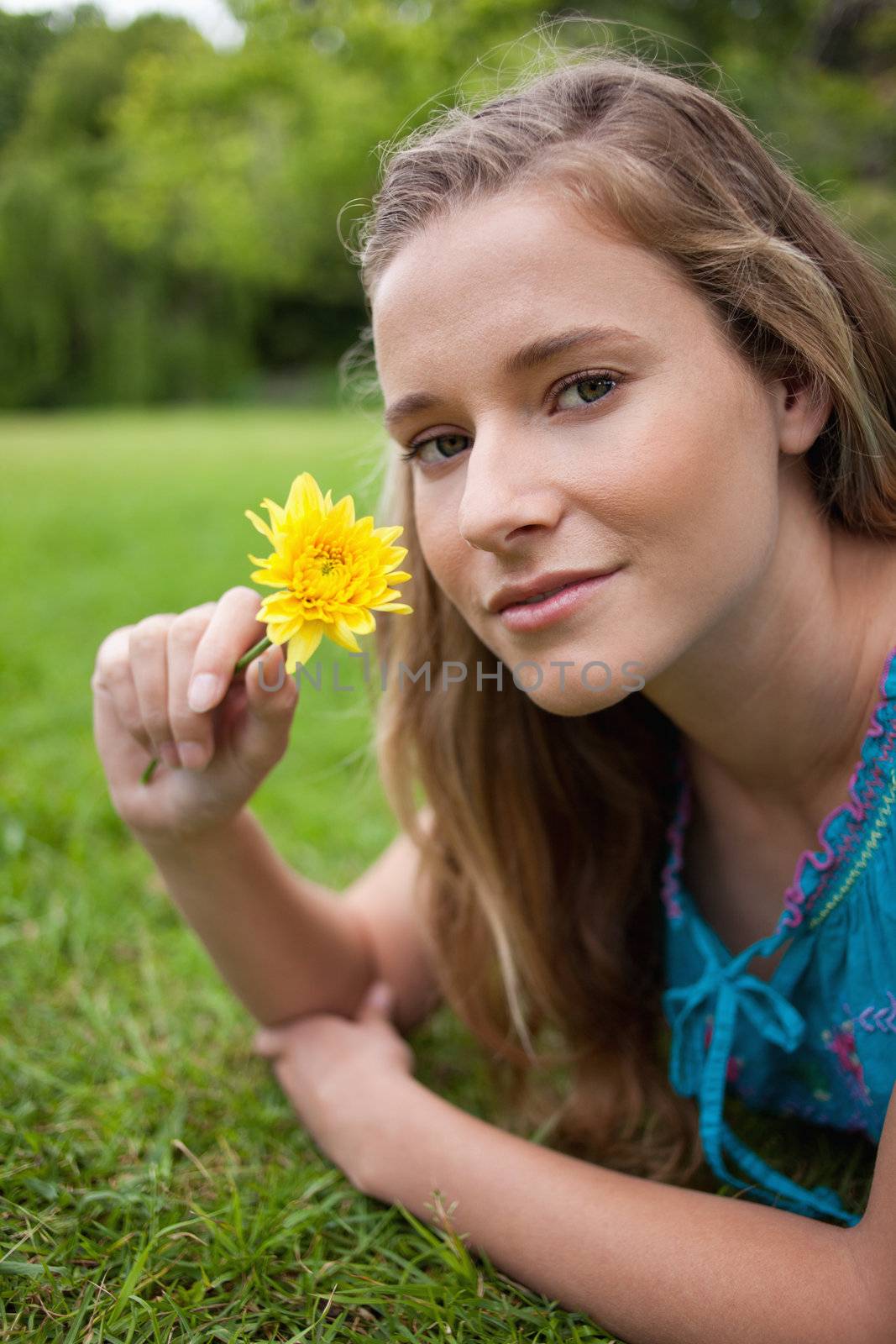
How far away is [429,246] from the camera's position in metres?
1.52

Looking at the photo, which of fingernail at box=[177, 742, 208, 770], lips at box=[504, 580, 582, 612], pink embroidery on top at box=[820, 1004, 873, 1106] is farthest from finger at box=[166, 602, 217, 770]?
pink embroidery on top at box=[820, 1004, 873, 1106]

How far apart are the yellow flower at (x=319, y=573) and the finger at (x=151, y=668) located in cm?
40

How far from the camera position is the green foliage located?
18.8 meters

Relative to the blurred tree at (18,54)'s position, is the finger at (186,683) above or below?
below

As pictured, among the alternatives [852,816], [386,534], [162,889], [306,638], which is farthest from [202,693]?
[162,889]

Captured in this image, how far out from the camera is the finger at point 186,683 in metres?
1.65

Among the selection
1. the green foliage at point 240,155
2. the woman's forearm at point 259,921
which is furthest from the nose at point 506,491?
the green foliage at point 240,155

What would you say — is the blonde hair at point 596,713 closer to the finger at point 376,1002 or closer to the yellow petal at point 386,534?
the finger at point 376,1002

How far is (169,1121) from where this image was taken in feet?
6.46

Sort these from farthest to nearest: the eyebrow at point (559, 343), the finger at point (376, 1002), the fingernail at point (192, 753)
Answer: the finger at point (376, 1002), the fingernail at point (192, 753), the eyebrow at point (559, 343)

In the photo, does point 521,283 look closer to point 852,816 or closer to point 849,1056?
point 852,816

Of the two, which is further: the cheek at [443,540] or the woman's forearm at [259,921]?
the woman's forearm at [259,921]

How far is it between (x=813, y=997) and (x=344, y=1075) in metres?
0.79

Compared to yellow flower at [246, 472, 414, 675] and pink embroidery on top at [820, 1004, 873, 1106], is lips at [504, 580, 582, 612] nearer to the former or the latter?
yellow flower at [246, 472, 414, 675]
